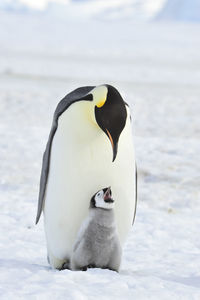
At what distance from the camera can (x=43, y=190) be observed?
2795 millimetres

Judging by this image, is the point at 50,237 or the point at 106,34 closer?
the point at 50,237

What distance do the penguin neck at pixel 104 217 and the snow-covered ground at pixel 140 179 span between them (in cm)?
22

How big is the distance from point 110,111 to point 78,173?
15.2 inches

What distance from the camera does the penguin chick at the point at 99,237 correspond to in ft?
8.06

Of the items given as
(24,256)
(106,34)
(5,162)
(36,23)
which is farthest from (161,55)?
(24,256)

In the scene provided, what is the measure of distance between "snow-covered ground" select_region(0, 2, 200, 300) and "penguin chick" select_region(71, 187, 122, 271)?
8 centimetres

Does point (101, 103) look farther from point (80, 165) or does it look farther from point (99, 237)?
point (99, 237)

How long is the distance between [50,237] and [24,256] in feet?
0.95

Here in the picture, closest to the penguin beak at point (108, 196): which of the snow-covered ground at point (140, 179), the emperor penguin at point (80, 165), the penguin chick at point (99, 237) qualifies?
the penguin chick at point (99, 237)

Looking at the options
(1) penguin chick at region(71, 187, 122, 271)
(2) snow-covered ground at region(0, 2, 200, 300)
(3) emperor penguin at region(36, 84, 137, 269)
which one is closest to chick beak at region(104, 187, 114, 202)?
(1) penguin chick at region(71, 187, 122, 271)

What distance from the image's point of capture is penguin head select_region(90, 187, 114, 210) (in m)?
2.44

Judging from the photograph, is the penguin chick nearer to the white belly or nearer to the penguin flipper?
the white belly

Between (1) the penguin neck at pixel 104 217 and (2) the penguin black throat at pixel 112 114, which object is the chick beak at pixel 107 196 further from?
(2) the penguin black throat at pixel 112 114

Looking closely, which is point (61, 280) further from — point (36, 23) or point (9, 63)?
point (36, 23)
